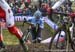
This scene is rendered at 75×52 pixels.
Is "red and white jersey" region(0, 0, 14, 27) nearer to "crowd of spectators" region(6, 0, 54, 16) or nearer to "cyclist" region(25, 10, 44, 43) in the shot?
"cyclist" region(25, 10, 44, 43)

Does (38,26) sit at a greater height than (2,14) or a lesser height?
lesser

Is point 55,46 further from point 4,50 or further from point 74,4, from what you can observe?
point 74,4

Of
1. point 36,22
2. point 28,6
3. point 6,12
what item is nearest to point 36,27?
point 36,22

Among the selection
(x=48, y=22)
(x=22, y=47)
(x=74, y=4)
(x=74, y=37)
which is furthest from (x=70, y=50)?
(x=48, y=22)

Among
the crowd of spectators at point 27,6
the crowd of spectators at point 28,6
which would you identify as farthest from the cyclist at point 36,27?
the crowd of spectators at point 27,6

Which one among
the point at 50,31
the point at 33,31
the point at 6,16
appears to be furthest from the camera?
the point at 50,31

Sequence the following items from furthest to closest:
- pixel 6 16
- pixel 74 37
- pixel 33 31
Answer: pixel 33 31 < pixel 74 37 < pixel 6 16

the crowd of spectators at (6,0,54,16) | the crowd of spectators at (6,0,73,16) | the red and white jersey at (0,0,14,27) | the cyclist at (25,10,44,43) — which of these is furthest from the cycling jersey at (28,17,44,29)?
the red and white jersey at (0,0,14,27)

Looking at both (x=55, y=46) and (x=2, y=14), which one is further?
(x=55, y=46)

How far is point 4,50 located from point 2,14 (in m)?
1.08

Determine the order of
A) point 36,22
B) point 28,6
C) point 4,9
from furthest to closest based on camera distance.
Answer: point 28,6 → point 36,22 → point 4,9

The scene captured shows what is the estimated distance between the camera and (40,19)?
9656mm

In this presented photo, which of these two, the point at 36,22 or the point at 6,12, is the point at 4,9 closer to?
the point at 6,12

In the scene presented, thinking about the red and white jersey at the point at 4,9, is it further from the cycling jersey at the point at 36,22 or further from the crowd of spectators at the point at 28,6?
the crowd of spectators at the point at 28,6
